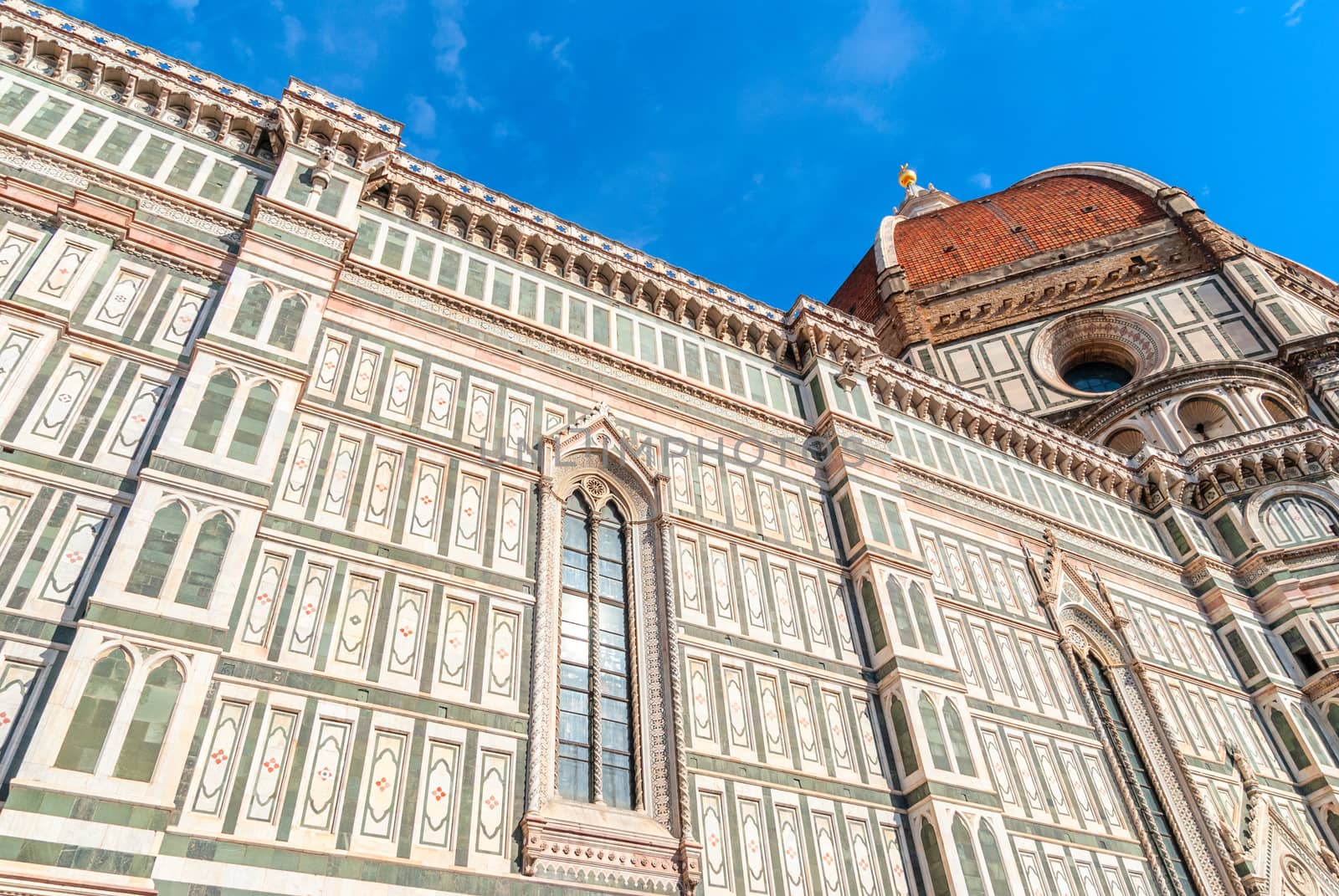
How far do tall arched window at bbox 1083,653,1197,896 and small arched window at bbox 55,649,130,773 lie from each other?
12.4m

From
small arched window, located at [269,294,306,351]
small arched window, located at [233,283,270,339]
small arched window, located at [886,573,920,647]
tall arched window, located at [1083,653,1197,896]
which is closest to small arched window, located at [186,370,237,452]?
small arched window, located at [233,283,270,339]

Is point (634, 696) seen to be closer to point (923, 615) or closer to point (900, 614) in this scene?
point (900, 614)

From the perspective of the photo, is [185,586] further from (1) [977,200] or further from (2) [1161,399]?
(1) [977,200]

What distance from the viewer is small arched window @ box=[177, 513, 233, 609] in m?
8.32

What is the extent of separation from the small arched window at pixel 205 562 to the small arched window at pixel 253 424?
79 cm

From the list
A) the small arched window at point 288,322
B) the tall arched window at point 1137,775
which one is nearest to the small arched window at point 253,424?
the small arched window at point 288,322

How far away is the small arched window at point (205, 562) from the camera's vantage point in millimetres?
8320

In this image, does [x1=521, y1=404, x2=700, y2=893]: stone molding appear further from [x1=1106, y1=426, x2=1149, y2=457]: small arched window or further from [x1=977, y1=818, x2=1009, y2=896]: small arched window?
[x1=1106, y1=426, x2=1149, y2=457]: small arched window

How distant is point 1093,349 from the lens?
2908 cm

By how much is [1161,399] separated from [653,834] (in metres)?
19.1

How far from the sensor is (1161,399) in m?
23.6

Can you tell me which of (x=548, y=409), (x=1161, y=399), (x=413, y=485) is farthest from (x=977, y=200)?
(x=413, y=485)

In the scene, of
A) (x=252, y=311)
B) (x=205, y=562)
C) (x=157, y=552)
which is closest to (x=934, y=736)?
(x=205, y=562)

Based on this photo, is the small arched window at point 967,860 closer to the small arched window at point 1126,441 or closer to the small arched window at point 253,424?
the small arched window at point 253,424
